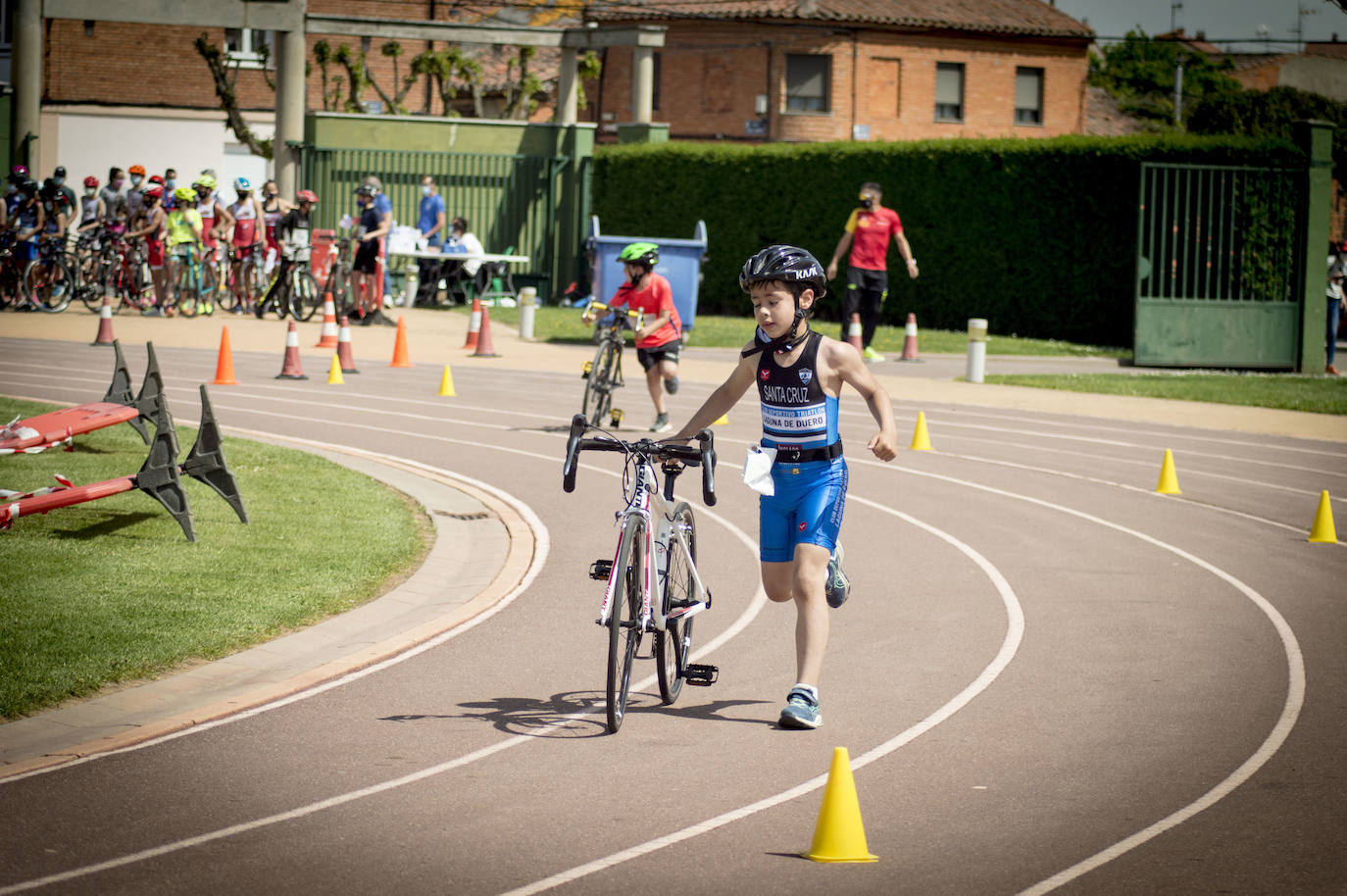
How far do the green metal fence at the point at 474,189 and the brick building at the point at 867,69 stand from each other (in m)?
22.3

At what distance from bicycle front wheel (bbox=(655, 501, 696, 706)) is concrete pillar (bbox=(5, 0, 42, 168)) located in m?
27.4

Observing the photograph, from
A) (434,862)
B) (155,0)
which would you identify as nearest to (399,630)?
(434,862)

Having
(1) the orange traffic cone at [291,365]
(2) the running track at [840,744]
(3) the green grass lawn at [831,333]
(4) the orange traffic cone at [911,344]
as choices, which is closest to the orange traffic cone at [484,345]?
(3) the green grass lawn at [831,333]

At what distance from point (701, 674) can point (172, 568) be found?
3497 mm

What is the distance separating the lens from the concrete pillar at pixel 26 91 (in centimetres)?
3166

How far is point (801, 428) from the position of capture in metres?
6.95

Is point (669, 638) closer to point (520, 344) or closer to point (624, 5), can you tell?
point (520, 344)

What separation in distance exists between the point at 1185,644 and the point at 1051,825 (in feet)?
10.0

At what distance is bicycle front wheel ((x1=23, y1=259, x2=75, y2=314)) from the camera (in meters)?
25.7

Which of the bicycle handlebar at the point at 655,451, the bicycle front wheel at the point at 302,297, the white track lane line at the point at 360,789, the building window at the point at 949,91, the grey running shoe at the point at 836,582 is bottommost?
the white track lane line at the point at 360,789

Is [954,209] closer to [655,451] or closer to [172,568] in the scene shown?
[172,568]

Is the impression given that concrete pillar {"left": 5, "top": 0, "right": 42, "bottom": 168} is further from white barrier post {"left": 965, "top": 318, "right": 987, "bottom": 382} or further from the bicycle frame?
the bicycle frame

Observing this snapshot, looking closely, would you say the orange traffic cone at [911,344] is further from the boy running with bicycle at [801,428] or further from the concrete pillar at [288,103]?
the boy running with bicycle at [801,428]

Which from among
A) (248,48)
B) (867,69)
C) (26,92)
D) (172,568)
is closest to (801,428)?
(172,568)
